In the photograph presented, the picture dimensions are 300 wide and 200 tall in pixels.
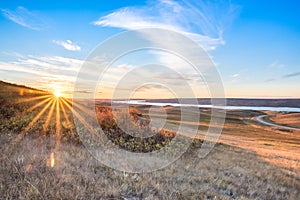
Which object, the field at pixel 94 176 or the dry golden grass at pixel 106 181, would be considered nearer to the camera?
the dry golden grass at pixel 106 181

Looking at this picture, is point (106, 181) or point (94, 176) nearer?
point (106, 181)

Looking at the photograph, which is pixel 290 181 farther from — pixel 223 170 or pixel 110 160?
pixel 110 160

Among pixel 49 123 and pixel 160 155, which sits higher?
pixel 49 123

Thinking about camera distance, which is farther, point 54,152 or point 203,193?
point 54,152

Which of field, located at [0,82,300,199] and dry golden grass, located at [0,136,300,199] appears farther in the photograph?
field, located at [0,82,300,199]

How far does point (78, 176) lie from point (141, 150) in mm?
4932

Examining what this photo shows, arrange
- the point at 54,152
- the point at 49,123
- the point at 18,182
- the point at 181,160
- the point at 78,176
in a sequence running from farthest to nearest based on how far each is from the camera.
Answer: the point at 49,123
the point at 181,160
the point at 54,152
the point at 78,176
the point at 18,182

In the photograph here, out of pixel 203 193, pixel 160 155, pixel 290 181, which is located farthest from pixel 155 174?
pixel 290 181

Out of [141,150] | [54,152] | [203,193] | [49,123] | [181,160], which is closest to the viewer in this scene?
[203,193]

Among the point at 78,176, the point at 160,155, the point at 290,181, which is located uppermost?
the point at 78,176

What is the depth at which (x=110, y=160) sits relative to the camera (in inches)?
277

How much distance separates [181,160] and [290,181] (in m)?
4.15

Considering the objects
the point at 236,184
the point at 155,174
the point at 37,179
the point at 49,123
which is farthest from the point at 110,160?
the point at 49,123

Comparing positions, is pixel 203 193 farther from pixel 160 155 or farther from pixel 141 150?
pixel 141 150
